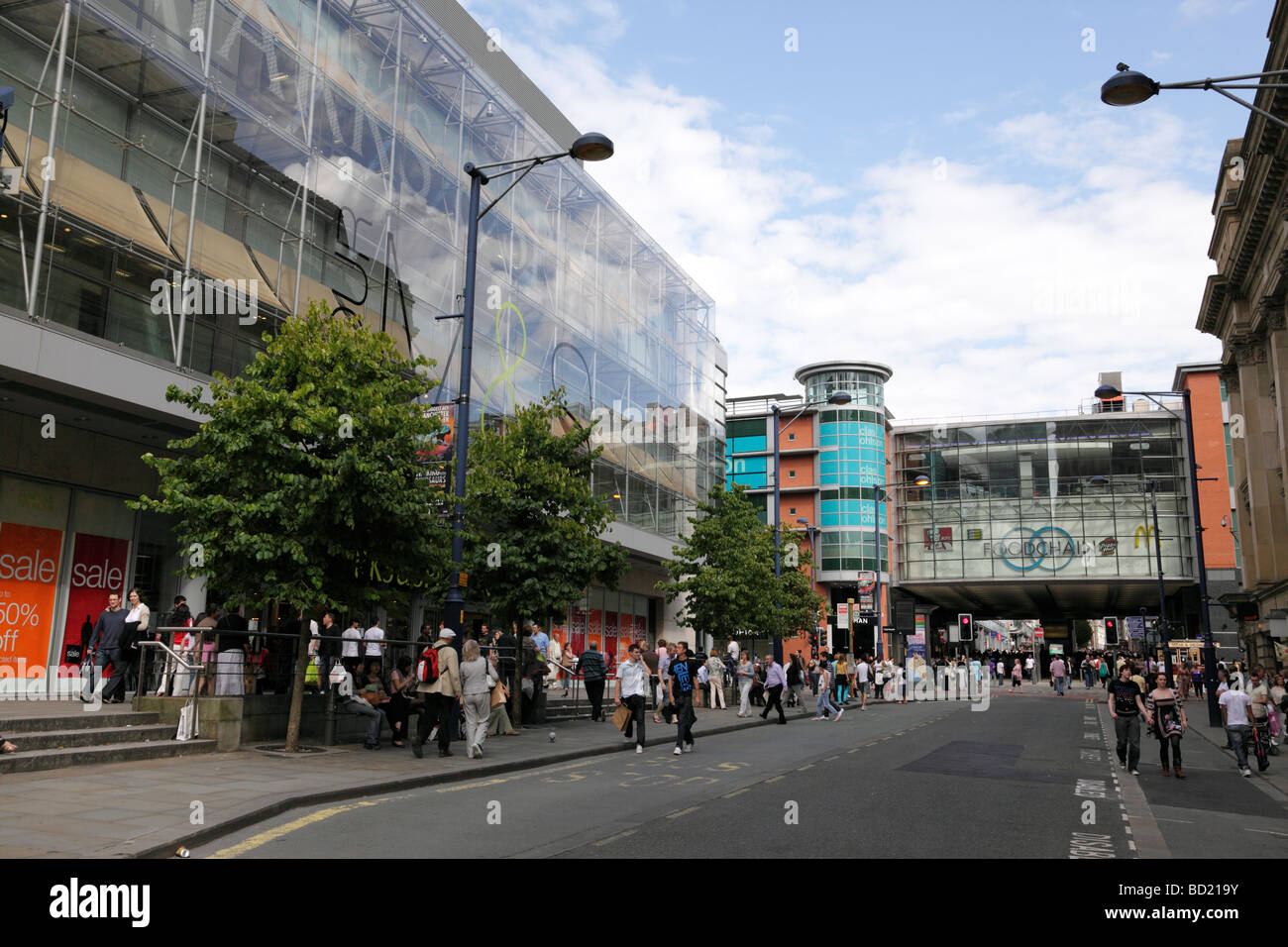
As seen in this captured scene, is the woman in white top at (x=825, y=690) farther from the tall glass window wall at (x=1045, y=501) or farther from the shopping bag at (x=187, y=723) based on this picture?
the tall glass window wall at (x=1045, y=501)

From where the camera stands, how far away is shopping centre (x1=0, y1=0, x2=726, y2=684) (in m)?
16.3

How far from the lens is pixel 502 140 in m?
30.1

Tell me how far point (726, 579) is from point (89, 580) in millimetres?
19435

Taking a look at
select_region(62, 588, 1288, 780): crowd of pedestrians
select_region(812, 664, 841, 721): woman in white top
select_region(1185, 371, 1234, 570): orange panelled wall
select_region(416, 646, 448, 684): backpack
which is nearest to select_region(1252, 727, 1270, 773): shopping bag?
select_region(62, 588, 1288, 780): crowd of pedestrians

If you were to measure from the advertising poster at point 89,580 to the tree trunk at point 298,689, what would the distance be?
6104 millimetres

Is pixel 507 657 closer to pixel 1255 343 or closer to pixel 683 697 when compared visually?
pixel 683 697

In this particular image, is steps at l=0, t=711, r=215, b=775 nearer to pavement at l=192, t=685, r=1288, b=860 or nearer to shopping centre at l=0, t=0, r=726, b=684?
shopping centre at l=0, t=0, r=726, b=684

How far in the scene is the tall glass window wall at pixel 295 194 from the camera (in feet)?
55.1

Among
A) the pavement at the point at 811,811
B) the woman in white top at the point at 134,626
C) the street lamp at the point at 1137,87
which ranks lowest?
the pavement at the point at 811,811

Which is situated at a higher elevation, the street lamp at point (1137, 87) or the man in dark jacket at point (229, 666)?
the street lamp at point (1137, 87)

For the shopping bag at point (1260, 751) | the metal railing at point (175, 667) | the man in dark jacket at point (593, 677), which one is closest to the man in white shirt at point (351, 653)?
the metal railing at point (175, 667)

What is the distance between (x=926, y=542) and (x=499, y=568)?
57522 mm
